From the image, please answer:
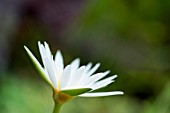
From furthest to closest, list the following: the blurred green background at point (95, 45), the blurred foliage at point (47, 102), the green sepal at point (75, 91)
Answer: the blurred green background at point (95, 45), the blurred foliage at point (47, 102), the green sepal at point (75, 91)

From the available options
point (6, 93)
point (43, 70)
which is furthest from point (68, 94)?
point (6, 93)

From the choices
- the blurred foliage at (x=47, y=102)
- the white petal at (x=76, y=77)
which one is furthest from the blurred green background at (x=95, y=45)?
the white petal at (x=76, y=77)

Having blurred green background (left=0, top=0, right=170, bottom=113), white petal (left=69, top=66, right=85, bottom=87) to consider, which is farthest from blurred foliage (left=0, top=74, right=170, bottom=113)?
white petal (left=69, top=66, right=85, bottom=87)

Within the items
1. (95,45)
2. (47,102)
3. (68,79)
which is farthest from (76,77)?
(95,45)

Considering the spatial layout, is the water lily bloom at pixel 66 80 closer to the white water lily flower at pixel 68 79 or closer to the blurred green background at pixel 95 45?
the white water lily flower at pixel 68 79

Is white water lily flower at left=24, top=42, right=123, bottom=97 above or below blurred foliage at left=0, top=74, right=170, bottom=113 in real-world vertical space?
below

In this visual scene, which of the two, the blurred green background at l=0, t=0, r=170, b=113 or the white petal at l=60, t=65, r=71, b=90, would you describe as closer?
the white petal at l=60, t=65, r=71, b=90

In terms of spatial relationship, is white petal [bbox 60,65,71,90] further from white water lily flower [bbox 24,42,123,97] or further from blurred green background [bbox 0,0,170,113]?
blurred green background [bbox 0,0,170,113]

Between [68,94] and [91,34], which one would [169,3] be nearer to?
[91,34]

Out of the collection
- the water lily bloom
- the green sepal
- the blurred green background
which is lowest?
the green sepal
